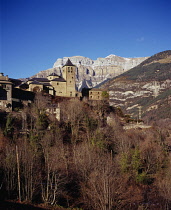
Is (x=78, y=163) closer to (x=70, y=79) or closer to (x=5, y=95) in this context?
(x=5, y=95)

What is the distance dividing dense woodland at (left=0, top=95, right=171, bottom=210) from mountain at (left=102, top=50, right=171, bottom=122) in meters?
→ 87.9

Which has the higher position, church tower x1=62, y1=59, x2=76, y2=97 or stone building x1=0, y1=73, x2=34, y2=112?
church tower x1=62, y1=59, x2=76, y2=97

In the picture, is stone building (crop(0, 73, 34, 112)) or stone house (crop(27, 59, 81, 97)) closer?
stone building (crop(0, 73, 34, 112))

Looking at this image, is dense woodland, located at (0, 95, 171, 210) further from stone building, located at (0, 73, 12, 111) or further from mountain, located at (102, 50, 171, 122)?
mountain, located at (102, 50, 171, 122)

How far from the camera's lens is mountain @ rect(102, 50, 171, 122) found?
136 metres

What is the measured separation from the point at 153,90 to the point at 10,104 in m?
127

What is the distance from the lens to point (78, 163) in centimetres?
3009

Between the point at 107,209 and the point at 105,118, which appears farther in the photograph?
the point at 105,118

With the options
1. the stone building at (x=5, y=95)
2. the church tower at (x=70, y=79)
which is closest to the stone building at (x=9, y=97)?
the stone building at (x=5, y=95)

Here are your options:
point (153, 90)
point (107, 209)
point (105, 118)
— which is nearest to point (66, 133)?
point (105, 118)

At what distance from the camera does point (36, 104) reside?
4434cm

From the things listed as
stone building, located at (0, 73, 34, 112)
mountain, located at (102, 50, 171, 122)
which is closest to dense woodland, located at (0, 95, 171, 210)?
stone building, located at (0, 73, 34, 112)

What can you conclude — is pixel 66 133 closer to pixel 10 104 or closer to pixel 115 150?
pixel 115 150

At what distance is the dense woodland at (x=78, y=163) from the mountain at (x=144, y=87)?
288 ft
